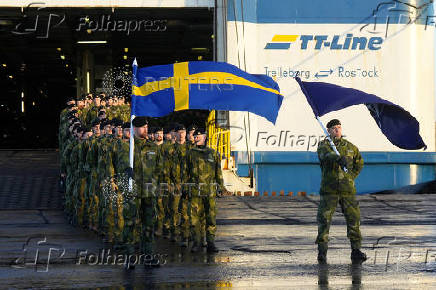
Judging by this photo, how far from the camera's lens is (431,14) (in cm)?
3022

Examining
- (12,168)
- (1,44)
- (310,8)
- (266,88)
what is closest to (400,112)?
(266,88)

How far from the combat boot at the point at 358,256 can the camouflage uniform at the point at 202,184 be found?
7.73 ft

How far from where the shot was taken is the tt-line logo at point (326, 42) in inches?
1142

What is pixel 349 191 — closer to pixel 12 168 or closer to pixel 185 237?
pixel 185 237

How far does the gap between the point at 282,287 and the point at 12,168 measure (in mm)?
19556

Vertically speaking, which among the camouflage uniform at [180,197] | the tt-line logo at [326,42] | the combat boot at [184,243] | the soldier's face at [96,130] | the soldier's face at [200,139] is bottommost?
the combat boot at [184,243]

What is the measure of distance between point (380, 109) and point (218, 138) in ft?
Answer: 45.6

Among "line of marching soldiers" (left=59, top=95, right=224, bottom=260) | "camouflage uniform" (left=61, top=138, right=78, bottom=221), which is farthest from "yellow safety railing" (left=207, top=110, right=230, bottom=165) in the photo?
"line of marching soldiers" (left=59, top=95, right=224, bottom=260)

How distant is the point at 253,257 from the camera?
13531 millimetres

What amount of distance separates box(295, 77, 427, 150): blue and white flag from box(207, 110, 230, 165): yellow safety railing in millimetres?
13183

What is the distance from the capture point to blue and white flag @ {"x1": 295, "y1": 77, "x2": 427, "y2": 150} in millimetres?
13719

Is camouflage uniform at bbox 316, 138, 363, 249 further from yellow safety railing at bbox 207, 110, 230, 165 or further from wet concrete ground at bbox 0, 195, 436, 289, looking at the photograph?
yellow safety railing at bbox 207, 110, 230, 165

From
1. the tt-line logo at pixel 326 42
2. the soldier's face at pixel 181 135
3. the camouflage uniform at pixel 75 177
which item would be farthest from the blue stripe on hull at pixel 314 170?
the soldier's face at pixel 181 135

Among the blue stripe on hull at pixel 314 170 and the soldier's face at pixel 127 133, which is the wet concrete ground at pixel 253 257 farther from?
the blue stripe on hull at pixel 314 170
